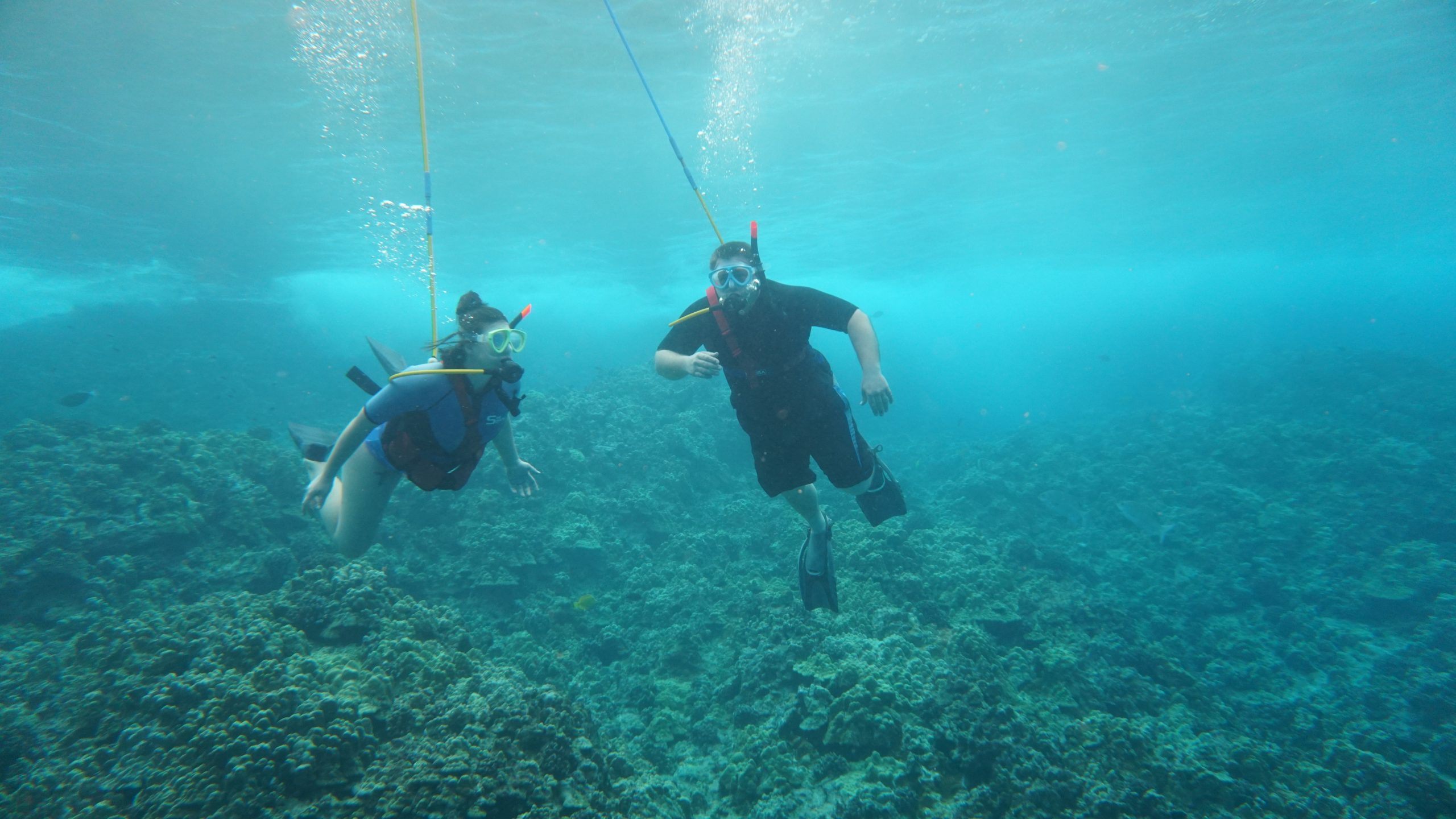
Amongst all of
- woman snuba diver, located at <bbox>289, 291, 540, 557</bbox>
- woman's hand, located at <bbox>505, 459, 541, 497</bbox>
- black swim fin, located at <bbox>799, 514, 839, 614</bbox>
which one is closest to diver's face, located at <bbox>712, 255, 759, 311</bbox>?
woman snuba diver, located at <bbox>289, 291, 540, 557</bbox>

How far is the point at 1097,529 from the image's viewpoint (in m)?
13.9

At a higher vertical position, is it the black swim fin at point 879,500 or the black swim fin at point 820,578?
the black swim fin at point 879,500

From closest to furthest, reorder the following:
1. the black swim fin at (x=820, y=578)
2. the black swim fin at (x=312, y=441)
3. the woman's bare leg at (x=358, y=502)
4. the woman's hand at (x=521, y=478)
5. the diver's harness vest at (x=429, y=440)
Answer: the diver's harness vest at (x=429, y=440) → the woman's bare leg at (x=358, y=502) → the black swim fin at (x=312, y=441) → the woman's hand at (x=521, y=478) → the black swim fin at (x=820, y=578)

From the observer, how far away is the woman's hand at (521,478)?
199 inches

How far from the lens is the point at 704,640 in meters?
7.31

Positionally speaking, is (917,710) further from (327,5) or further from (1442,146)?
(1442,146)

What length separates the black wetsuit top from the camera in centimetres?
397

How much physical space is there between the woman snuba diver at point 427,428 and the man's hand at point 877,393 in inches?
97.8

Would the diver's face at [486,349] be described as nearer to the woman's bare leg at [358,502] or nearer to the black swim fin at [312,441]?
the woman's bare leg at [358,502]

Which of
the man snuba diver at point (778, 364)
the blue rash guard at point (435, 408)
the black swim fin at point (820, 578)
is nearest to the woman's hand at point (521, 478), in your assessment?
the blue rash guard at point (435, 408)

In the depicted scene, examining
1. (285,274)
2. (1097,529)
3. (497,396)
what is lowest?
(1097,529)

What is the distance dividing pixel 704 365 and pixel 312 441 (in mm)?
4168

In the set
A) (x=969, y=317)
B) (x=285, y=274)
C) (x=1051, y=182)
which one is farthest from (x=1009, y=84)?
(x=969, y=317)

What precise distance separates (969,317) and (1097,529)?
4561 inches
